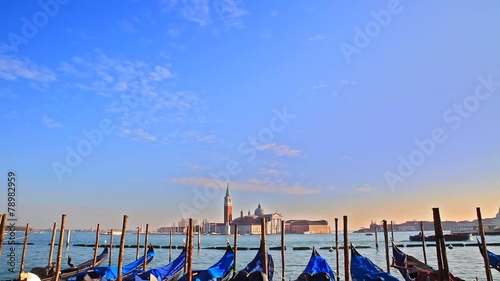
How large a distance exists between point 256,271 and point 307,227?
131938mm

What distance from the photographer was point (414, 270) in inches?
481

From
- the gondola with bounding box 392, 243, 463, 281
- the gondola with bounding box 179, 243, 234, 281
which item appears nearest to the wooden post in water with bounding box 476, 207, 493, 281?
the gondola with bounding box 392, 243, 463, 281

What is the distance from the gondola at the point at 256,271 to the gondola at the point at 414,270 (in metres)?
4.25

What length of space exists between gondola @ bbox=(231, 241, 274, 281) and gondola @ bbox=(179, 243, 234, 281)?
98 centimetres

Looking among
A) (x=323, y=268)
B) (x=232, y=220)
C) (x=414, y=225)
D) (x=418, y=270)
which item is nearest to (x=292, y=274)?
(x=323, y=268)

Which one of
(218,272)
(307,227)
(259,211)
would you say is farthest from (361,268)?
(259,211)

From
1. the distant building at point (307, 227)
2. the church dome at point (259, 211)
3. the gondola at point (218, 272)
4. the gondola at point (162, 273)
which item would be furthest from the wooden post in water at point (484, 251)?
the church dome at point (259, 211)

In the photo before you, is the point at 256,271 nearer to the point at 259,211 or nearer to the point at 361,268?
the point at 361,268

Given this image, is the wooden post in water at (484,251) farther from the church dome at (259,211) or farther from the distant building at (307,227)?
the church dome at (259,211)

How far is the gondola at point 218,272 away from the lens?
1205cm

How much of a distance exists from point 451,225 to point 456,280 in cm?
17232

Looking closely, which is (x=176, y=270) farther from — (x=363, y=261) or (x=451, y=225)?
(x=451, y=225)

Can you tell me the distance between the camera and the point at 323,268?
42.3 feet

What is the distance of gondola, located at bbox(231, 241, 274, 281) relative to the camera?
10.3m
